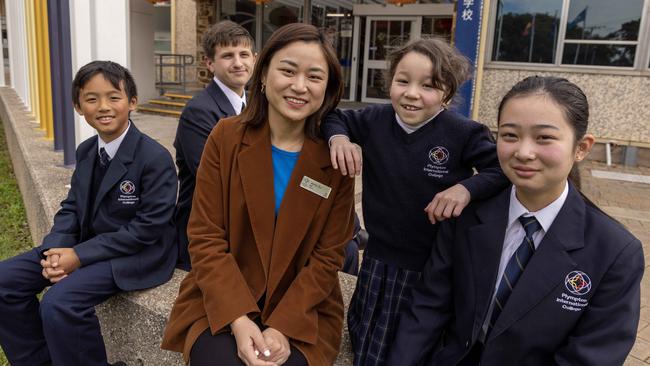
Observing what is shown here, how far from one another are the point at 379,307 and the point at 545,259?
0.63 metres

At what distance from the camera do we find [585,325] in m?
1.42

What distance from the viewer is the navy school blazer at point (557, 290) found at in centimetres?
140

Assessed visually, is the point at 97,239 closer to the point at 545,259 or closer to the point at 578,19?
the point at 545,259

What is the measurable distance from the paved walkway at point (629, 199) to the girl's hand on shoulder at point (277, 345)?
1861 mm

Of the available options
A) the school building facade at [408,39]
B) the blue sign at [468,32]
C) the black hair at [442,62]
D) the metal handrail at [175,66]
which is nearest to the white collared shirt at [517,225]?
the black hair at [442,62]

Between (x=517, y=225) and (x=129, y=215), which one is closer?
(x=517, y=225)

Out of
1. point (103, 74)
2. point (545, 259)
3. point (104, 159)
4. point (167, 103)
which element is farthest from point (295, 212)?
point (167, 103)

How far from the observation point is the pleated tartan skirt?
5.99 feet

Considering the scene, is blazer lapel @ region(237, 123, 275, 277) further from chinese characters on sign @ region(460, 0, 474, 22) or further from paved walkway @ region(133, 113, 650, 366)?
chinese characters on sign @ region(460, 0, 474, 22)

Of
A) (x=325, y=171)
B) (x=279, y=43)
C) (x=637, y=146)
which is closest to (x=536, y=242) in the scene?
(x=325, y=171)

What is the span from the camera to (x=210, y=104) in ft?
8.46

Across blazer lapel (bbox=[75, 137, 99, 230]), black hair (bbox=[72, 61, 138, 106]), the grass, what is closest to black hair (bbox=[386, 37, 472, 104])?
black hair (bbox=[72, 61, 138, 106])

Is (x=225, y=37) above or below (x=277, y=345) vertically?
above

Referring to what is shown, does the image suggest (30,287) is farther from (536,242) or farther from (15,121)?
(15,121)
